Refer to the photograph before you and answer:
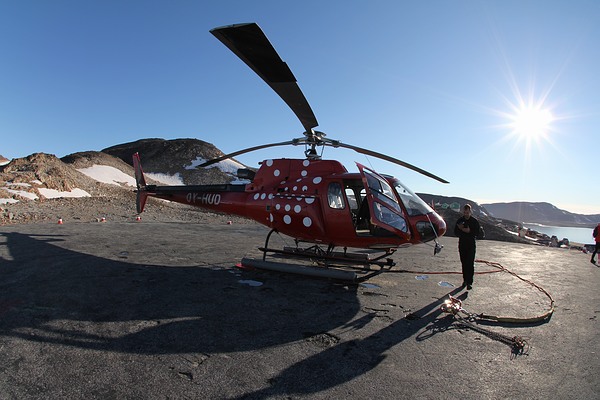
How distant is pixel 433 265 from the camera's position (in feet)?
31.7

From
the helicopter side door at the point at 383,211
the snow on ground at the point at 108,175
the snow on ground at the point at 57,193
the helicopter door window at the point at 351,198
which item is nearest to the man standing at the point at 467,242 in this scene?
the helicopter side door at the point at 383,211

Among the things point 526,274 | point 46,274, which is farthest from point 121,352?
point 526,274

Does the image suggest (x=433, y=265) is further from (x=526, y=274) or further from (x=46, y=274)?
(x=46, y=274)

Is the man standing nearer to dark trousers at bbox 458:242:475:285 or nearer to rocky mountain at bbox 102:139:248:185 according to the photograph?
dark trousers at bbox 458:242:475:285

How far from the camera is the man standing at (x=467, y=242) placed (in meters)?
7.13

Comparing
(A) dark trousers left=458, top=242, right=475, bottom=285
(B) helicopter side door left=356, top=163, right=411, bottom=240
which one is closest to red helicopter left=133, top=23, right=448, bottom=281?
(B) helicopter side door left=356, top=163, right=411, bottom=240

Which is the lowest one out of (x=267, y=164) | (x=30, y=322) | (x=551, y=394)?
(x=30, y=322)

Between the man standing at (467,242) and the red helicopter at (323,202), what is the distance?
18.0 inches

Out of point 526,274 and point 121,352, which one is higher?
point 526,274

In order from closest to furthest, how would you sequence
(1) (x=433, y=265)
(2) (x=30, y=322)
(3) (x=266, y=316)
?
(2) (x=30, y=322) → (3) (x=266, y=316) → (1) (x=433, y=265)

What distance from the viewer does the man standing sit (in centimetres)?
713

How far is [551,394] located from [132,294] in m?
5.95

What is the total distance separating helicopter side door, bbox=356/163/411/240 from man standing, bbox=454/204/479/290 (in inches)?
56.4

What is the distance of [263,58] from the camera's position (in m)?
5.52
